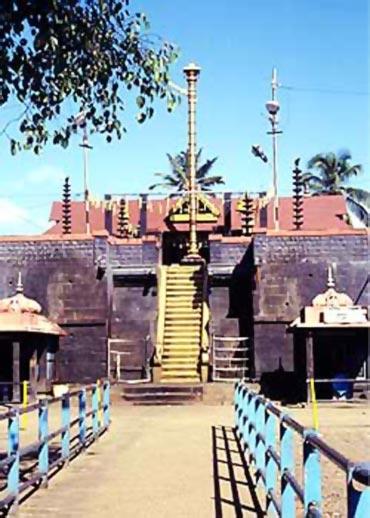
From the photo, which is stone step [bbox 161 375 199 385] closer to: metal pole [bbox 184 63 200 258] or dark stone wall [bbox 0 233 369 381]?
dark stone wall [bbox 0 233 369 381]

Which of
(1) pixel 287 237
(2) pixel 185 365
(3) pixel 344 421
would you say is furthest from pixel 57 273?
(3) pixel 344 421

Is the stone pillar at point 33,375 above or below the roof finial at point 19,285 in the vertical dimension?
below

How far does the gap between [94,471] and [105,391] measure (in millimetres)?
4716

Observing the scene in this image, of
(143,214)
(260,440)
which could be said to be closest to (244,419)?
(260,440)

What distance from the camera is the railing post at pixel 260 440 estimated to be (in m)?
8.68

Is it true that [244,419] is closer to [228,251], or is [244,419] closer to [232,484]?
[232,484]

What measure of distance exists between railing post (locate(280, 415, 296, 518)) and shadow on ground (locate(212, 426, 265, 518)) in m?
1.61

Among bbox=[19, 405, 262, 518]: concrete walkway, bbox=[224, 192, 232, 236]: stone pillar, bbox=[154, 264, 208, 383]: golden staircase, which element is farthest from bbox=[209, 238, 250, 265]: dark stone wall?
bbox=[19, 405, 262, 518]: concrete walkway

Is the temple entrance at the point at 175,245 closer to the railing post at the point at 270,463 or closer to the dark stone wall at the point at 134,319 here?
the dark stone wall at the point at 134,319

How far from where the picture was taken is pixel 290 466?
6.29 meters

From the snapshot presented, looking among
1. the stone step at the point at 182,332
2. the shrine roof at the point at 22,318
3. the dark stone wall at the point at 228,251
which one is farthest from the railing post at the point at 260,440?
the dark stone wall at the point at 228,251

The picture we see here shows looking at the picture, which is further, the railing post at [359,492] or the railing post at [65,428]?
the railing post at [65,428]

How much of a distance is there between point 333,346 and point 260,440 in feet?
48.6

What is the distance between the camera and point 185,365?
26.5 metres
